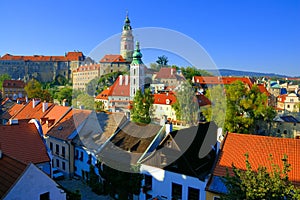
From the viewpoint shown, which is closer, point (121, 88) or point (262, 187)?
point (262, 187)

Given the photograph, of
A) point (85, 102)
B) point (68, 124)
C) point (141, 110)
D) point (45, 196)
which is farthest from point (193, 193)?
point (141, 110)

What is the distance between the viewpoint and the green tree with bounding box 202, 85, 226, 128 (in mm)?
19263

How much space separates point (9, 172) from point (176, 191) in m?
7.53

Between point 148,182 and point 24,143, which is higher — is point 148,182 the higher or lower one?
the lower one

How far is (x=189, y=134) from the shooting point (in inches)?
559

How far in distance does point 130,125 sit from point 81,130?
3.57 meters

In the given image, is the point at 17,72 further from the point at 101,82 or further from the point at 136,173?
the point at 136,173

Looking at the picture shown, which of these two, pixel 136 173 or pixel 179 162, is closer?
pixel 136 173

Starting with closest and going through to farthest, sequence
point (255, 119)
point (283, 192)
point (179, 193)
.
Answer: point (283, 192)
point (179, 193)
point (255, 119)

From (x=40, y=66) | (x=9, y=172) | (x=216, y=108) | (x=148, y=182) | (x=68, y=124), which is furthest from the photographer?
(x=40, y=66)

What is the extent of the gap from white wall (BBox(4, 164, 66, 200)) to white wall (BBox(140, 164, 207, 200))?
5.40 m

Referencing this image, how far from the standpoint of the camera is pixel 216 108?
20016 millimetres

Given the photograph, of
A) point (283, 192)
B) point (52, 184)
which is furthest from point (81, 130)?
point (283, 192)

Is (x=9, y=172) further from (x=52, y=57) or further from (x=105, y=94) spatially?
(x=52, y=57)
